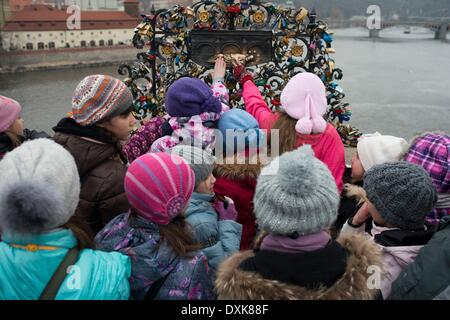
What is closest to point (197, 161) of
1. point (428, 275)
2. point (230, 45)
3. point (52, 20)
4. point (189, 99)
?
point (189, 99)

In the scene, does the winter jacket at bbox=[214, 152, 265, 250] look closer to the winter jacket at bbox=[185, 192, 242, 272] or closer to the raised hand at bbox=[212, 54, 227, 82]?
the winter jacket at bbox=[185, 192, 242, 272]

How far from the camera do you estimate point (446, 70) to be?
38.0 m

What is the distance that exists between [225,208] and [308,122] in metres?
0.72

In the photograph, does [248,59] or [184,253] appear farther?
[248,59]

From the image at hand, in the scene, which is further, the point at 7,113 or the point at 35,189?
the point at 7,113

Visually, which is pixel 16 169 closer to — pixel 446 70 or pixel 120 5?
pixel 446 70

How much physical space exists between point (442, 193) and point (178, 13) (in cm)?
311

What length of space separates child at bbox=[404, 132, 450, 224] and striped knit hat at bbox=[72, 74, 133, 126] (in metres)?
1.60

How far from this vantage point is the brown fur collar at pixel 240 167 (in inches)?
→ 94.5

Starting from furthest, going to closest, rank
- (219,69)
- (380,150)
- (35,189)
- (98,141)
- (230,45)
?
(230,45) → (219,69) → (380,150) → (98,141) → (35,189)

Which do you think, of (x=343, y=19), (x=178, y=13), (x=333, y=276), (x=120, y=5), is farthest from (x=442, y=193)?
(x=343, y=19)

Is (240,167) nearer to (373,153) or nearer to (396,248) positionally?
(373,153)

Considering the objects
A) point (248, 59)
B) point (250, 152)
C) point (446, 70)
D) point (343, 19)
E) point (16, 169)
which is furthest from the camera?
point (343, 19)

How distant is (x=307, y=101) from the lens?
8.43 feet
